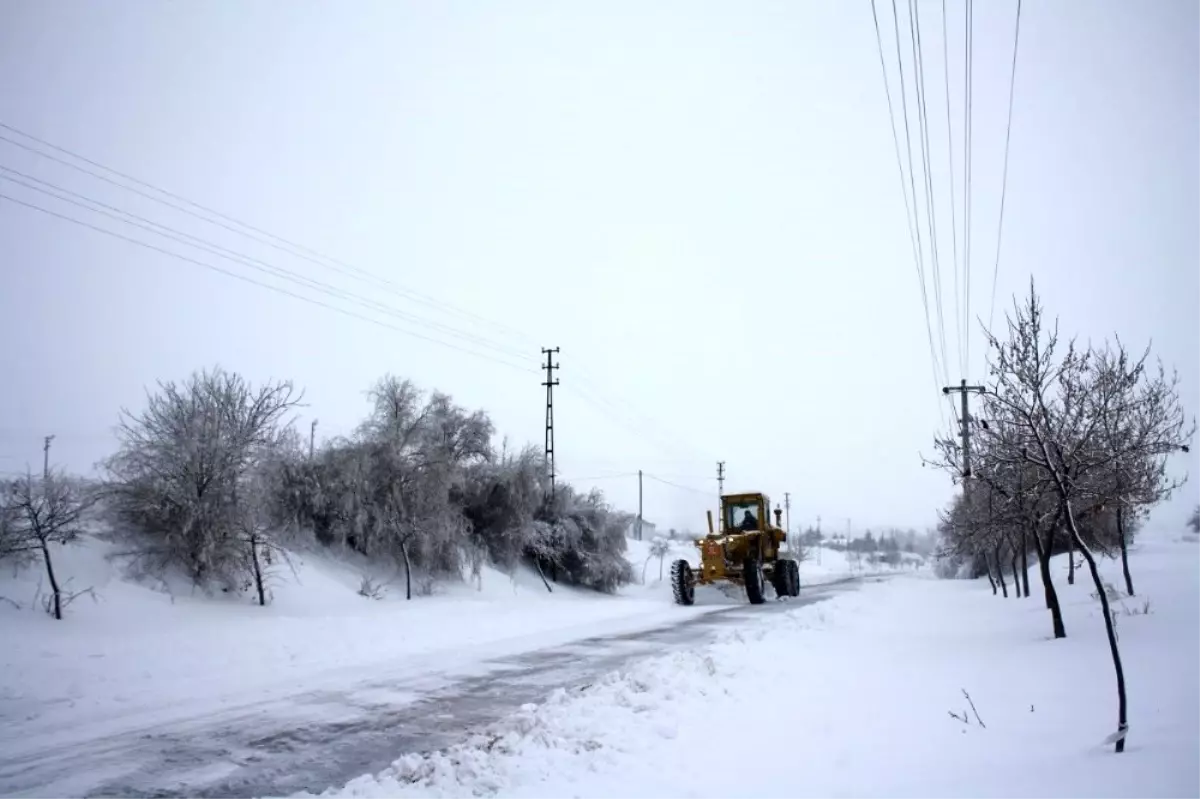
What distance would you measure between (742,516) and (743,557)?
1854 millimetres

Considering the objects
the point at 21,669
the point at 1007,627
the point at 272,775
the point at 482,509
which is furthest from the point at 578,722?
the point at 482,509

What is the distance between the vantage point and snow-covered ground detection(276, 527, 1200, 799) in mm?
5590

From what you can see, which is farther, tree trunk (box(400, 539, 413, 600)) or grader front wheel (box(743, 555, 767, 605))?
grader front wheel (box(743, 555, 767, 605))

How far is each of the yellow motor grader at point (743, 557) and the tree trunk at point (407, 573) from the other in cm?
842

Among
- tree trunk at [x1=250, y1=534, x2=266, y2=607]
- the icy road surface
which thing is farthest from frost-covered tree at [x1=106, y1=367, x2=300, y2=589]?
the icy road surface

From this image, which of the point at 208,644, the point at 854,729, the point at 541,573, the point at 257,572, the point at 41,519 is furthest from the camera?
the point at 541,573

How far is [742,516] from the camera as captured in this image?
2739 cm

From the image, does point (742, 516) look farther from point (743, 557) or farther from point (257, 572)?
point (257, 572)

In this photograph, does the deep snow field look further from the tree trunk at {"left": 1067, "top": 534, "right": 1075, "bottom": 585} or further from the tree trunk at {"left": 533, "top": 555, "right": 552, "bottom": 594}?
the tree trunk at {"left": 533, "top": 555, "right": 552, "bottom": 594}

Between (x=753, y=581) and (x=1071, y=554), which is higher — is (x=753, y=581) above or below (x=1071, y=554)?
below

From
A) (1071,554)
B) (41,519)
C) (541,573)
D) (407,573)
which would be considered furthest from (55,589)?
(541,573)

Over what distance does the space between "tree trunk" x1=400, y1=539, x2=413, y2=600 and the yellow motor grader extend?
8.42 metres

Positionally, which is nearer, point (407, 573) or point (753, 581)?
point (407, 573)

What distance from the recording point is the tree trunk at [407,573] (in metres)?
21.8
